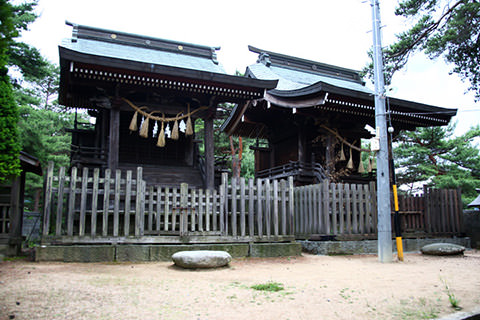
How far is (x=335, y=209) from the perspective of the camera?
10.4m

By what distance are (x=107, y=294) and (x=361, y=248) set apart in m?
7.92

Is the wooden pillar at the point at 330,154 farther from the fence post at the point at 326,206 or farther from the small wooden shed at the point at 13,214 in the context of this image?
the small wooden shed at the point at 13,214

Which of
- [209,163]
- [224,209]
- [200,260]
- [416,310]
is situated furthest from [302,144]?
[416,310]

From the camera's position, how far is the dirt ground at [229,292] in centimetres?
423

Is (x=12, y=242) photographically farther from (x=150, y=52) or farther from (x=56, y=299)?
(x=150, y=52)

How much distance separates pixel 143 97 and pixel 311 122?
24.4 feet

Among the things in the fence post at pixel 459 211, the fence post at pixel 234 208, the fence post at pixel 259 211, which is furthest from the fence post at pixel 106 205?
the fence post at pixel 459 211

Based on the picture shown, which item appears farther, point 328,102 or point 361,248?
point 328,102

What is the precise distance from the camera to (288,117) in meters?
16.6

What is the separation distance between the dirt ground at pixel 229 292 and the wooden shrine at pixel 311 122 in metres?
7.79

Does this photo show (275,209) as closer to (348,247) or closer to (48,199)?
(348,247)

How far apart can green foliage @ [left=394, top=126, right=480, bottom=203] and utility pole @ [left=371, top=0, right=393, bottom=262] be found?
15747mm

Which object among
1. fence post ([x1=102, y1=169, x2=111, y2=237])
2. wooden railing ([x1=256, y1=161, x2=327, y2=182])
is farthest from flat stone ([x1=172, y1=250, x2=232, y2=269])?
wooden railing ([x1=256, y1=161, x2=327, y2=182])

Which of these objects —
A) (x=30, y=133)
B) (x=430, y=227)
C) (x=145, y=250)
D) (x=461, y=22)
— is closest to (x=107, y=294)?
(x=145, y=250)
